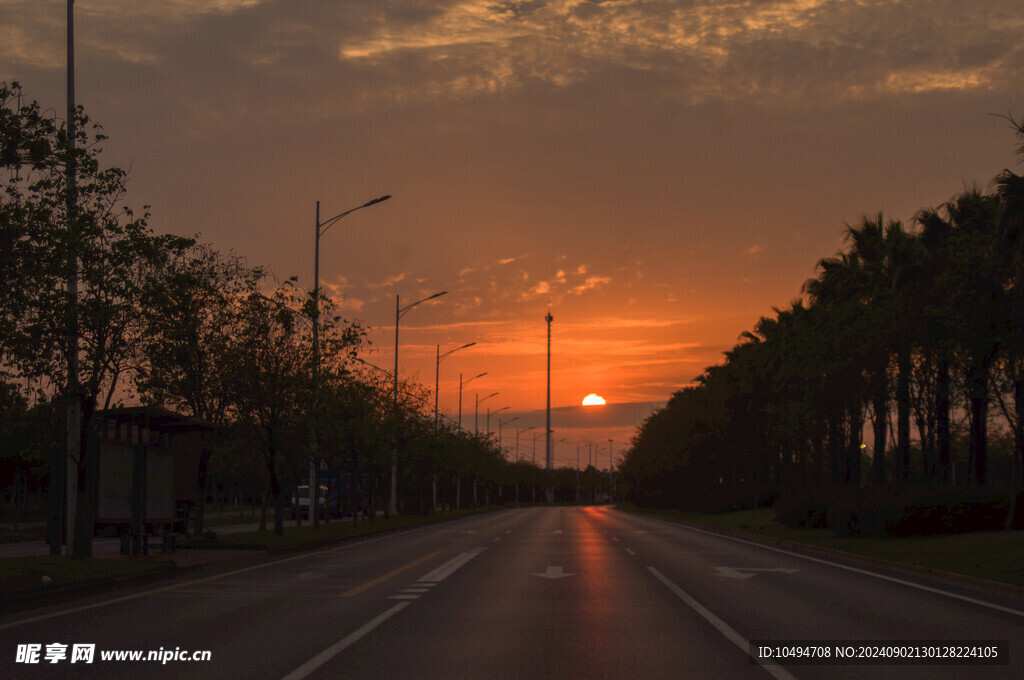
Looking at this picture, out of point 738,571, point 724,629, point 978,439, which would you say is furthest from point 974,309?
point 724,629

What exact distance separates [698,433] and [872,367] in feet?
114

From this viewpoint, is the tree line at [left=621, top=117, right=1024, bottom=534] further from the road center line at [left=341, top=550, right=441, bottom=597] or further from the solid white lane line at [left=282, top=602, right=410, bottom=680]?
the solid white lane line at [left=282, top=602, right=410, bottom=680]

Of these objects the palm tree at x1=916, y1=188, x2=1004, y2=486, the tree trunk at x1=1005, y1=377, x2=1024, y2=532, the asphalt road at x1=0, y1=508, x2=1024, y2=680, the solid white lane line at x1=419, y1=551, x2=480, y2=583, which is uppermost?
the palm tree at x1=916, y1=188, x2=1004, y2=486

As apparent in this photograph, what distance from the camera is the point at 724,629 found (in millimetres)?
13047

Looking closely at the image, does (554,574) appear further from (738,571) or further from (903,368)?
(903,368)

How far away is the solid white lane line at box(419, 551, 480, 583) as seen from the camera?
68.3 ft

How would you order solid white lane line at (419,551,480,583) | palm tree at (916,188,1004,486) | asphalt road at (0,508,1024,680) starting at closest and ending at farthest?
asphalt road at (0,508,1024,680) < solid white lane line at (419,551,480,583) < palm tree at (916,188,1004,486)

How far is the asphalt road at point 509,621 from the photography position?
10195 millimetres

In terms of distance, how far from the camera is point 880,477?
1833 inches

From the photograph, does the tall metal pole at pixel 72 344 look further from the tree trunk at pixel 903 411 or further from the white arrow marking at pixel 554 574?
the tree trunk at pixel 903 411

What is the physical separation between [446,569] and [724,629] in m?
11.3

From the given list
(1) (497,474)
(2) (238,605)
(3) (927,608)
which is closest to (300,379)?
(2) (238,605)

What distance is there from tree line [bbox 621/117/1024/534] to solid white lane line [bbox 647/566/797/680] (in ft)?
49.9

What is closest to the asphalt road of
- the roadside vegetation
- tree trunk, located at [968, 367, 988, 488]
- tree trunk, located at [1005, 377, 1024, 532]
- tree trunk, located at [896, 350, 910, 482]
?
the roadside vegetation
